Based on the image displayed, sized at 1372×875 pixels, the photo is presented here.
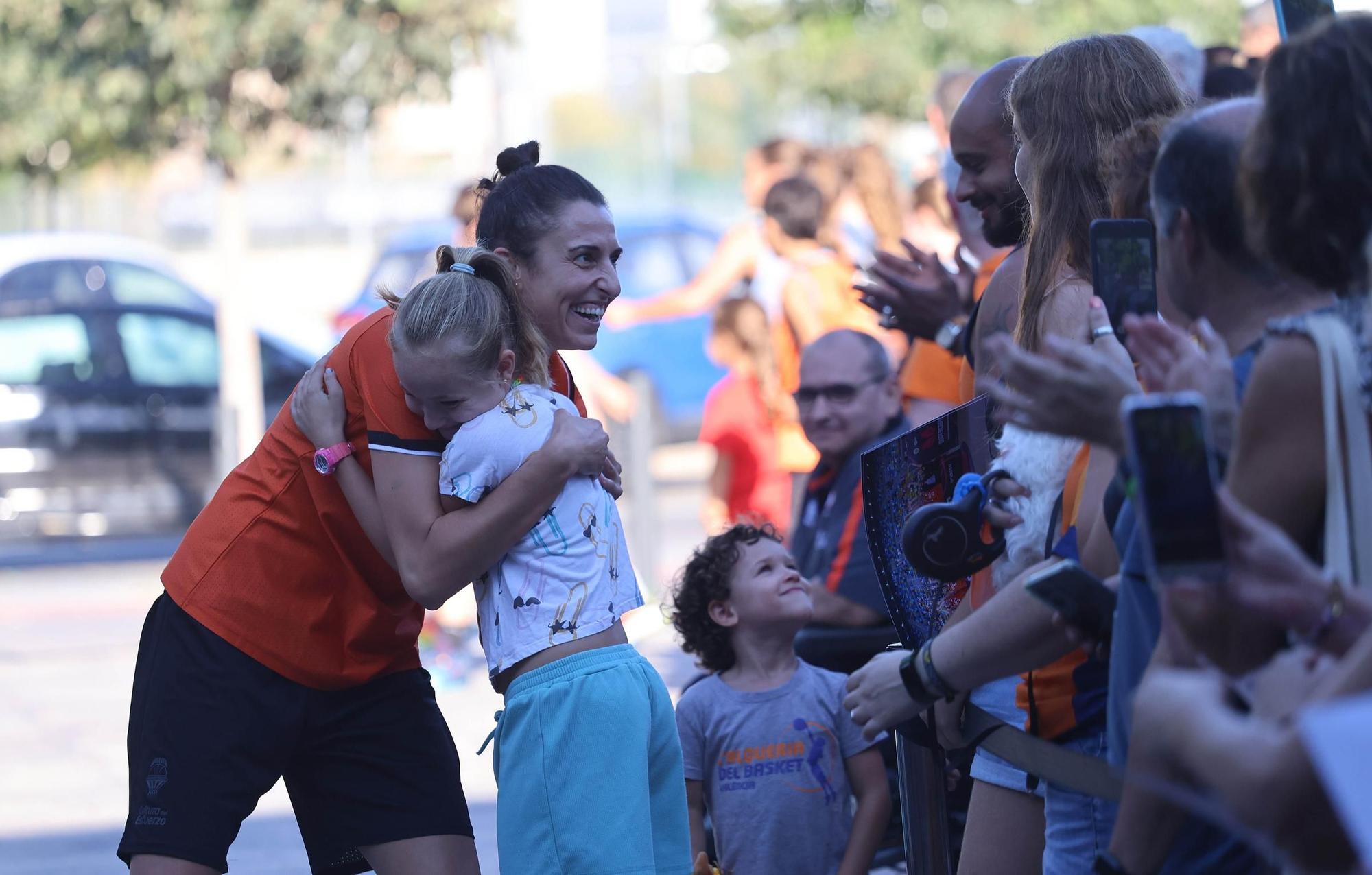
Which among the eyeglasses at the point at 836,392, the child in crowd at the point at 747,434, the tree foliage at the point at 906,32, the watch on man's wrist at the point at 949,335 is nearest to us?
the watch on man's wrist at the point at 949,335

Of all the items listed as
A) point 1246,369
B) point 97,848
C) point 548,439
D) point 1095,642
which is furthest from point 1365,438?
point 97,848

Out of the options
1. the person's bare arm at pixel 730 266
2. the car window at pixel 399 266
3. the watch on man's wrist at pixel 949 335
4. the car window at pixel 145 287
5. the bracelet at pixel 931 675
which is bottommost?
the bracelet at pixel 931 675

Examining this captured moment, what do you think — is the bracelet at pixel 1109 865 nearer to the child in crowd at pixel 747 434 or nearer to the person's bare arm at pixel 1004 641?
the person's bare arm at pixel 1004 641

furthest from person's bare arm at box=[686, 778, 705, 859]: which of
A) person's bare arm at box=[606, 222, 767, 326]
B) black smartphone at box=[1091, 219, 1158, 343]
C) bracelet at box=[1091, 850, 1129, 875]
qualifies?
person's bare arm at box=[606, 222, 767, 326]

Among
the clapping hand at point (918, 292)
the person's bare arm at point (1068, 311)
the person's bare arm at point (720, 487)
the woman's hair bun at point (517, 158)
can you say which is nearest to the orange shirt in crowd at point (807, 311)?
the person's bare arm at point (720, 487)

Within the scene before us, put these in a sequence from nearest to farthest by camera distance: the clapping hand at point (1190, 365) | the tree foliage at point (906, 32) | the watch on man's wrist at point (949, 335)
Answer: the clapping hand at point (1190, 365) → the watch on man's wrist at point (949, 335) → the tree foliage at point (906, 32)

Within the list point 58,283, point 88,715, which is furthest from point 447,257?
point 58,283

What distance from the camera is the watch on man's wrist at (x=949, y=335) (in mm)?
4098

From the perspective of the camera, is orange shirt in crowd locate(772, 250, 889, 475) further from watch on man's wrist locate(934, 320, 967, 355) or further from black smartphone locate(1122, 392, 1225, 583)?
black smartphone locate(1122, 392, 1225, 583)

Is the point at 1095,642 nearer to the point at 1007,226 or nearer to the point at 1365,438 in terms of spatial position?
the point at 1365,438

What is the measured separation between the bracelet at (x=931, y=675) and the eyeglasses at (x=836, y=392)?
1.91m

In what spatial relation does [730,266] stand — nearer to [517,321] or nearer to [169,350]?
[169,350]

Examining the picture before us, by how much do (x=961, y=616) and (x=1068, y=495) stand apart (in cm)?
43

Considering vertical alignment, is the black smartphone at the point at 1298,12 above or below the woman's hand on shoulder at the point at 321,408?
above
